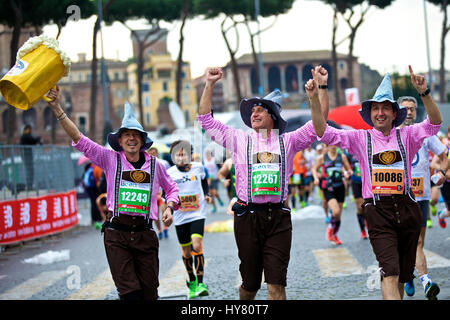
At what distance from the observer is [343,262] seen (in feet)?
33.1

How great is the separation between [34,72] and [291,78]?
9315 cm

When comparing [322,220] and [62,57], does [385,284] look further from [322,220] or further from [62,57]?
[322,220]

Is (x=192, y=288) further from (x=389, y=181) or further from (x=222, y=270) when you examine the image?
(x=389, y=181)

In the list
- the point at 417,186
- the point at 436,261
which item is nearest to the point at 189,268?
the point at 417,186

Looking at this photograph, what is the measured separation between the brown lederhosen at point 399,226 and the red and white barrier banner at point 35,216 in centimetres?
951

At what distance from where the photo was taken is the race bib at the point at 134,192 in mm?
5828

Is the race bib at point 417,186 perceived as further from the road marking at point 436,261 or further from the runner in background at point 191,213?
the runner in background at point 191,213

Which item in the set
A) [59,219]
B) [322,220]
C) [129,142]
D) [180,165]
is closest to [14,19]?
[59,219]

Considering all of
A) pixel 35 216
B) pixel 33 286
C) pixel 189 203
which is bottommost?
pixel 33 286

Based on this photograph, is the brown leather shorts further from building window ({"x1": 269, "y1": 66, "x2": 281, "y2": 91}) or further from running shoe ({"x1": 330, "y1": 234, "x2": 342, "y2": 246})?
building window ({"x1": 269, "y1": 66, "x2": 281, "y2": 91})

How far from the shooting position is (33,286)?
9.77 meters

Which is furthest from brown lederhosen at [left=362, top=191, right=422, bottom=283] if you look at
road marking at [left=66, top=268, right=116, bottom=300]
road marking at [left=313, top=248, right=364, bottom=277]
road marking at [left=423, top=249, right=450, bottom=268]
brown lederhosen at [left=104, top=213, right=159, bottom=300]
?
road marking at [left=66, top=268, right=116, bottom=300]

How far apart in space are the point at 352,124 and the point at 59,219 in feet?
40.3

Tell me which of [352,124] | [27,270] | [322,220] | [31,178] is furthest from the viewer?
[352,124]
